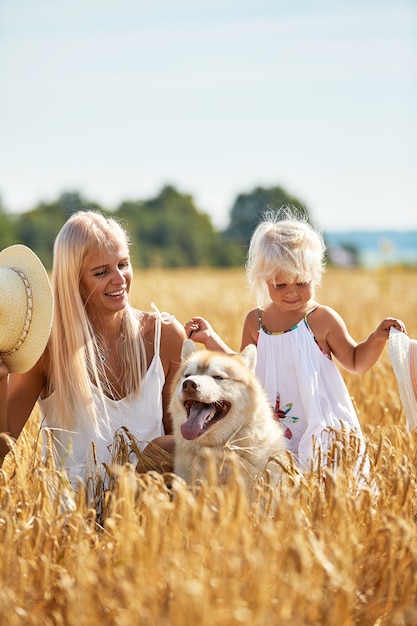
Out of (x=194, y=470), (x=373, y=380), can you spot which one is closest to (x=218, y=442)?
(x=194, y=470)

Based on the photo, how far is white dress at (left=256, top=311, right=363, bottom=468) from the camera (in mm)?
4371

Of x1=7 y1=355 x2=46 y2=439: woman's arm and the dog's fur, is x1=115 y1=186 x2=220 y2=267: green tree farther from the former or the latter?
the dog's fur

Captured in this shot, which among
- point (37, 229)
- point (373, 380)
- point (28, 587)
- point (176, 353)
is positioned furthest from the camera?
point (37, 229)

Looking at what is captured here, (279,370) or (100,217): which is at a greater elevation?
(100,217)

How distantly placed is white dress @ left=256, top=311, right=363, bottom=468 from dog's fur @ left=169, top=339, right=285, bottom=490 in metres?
0.64

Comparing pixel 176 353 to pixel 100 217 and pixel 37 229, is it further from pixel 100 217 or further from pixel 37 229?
pixel 37 229

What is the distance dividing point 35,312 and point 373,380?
133 inches

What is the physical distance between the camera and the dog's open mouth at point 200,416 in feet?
11.6

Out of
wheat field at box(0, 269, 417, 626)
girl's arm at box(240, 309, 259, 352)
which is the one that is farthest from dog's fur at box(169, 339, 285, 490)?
girl's arm at box(240, 309, 259, 352)

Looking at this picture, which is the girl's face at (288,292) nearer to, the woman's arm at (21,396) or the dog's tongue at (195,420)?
the dog's tongue at (195,420)

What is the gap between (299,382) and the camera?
442cm

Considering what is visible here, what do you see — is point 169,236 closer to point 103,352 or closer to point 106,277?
point 103,352

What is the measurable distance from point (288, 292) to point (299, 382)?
508 mm

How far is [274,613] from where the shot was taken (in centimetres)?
235
